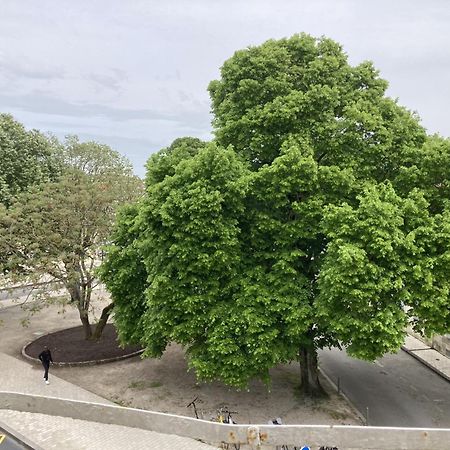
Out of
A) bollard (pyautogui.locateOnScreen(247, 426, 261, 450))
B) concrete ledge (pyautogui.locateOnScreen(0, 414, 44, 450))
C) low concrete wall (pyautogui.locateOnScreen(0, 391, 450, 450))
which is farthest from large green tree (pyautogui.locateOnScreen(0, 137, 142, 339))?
bollard (pyautogui.locateOnScreen(247, 426, 261, 450))

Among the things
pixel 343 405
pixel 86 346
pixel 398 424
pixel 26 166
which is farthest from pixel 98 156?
pixel 398 424

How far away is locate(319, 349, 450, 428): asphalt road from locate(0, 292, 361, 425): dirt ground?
3.86 ft

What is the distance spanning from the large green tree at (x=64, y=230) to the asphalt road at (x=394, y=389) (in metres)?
12.5

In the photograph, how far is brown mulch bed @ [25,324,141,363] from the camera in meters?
22.6

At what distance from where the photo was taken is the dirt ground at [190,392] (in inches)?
674

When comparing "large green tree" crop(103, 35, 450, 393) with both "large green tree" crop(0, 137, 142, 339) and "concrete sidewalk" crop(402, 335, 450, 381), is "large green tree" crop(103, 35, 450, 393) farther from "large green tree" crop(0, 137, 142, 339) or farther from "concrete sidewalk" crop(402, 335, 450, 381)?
"concrete sidewalk" crop(402, 335, 450, 381)

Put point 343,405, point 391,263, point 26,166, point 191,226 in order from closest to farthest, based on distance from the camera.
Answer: point 391,263 < point 191,226 < point 343,405 < point 26,166

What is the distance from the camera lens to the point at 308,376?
19.1 m

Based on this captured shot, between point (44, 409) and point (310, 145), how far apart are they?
41.2 ft

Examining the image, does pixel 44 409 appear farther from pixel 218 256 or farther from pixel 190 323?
pixel 218 256

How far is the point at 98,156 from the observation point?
96.8 ft

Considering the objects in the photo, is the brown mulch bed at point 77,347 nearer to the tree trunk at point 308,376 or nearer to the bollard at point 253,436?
the tree trunk at point 308,376

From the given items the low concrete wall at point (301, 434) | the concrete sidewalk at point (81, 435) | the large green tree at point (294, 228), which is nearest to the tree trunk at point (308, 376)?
the large green tree at point (294, 228)

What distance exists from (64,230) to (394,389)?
55.4ft
